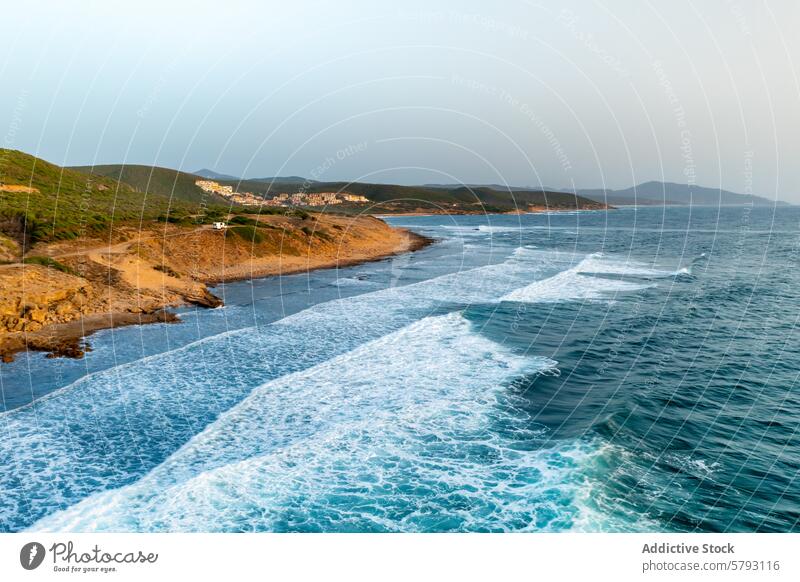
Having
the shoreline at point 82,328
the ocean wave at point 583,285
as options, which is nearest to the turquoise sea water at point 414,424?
the shoreline at point 82,328

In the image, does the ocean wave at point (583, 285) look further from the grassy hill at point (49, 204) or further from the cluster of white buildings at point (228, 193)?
the cluster of white buildings at point (228, 193)

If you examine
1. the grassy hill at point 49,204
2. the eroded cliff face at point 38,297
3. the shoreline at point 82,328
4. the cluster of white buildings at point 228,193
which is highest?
the cluster of white buildings at point 228,193

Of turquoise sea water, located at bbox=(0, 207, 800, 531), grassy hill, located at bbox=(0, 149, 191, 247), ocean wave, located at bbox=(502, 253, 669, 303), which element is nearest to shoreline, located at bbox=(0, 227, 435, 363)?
turquoise sea water, located at bbox=(0, 207, 800, 531)

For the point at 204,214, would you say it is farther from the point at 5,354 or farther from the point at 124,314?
the point at 5,354

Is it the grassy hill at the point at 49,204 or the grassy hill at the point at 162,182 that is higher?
the grassy hill at the point at 162,182

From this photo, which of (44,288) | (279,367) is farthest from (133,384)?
(44,288)

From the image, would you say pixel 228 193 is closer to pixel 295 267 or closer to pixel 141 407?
pixel 295 267
